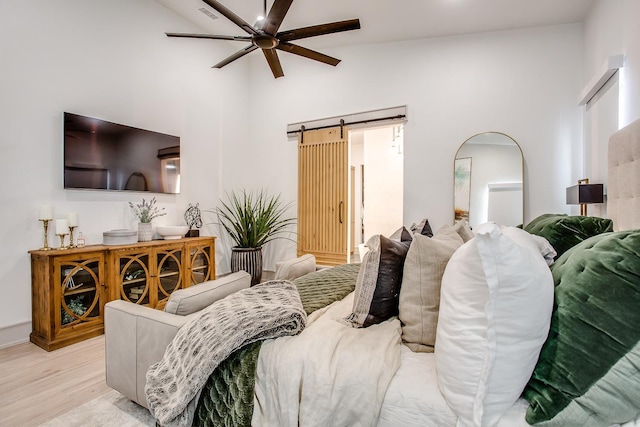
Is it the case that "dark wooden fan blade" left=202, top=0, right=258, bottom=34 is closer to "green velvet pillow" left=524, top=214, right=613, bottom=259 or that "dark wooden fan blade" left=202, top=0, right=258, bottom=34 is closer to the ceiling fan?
the ceiling fan

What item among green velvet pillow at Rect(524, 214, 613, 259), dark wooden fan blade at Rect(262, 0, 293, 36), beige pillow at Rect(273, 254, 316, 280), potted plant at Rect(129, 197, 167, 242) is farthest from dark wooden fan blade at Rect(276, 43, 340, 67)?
potted plant at Rect(129, 197, 167, 242)

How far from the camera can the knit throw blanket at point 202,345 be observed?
119 cm

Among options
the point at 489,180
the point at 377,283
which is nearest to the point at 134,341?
the point at 377,283

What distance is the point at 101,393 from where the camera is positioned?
1.91m

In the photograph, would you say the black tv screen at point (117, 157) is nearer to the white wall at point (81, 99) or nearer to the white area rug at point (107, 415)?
the white wall at point (81, 99)

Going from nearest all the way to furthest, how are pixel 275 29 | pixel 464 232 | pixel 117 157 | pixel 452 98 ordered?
pixel 464 232 → pixel 275 29 → pixel 117 157 → pixel 452 98

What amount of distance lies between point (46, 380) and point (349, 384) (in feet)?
7.18

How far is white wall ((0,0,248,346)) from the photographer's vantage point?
2598 mm

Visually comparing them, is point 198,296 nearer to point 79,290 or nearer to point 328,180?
point 79,290

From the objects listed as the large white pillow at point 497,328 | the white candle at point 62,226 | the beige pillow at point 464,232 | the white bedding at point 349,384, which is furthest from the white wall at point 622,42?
the white candle at point 62,226

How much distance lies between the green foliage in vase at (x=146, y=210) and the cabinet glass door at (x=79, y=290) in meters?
0.72

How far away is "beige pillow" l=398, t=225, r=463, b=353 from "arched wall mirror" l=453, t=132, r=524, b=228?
2.58 m

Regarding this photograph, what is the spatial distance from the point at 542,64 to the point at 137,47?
Result: 441 cm

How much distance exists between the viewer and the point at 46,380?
207 centimetres
